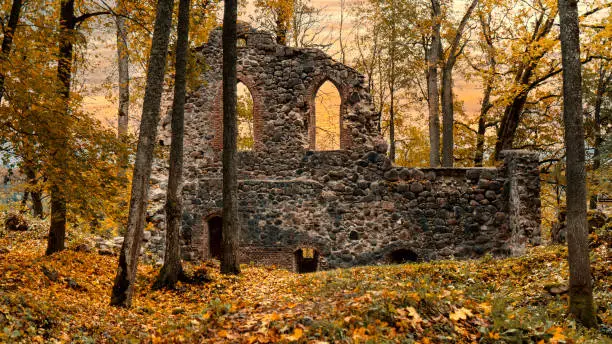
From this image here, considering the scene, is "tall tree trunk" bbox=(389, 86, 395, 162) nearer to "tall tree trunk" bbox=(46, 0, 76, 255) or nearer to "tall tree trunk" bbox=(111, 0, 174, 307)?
"tall tree trunk" bbox=(46, 0, 76, 255)

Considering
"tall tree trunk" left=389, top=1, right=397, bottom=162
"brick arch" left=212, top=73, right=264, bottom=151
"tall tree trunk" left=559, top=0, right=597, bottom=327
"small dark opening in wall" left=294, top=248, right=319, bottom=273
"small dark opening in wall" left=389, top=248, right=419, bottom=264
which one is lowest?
"small dark opening in wall" left=294, top=248, right=319, bottom=273

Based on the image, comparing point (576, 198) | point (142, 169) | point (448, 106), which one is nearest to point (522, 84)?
point (448, 106)

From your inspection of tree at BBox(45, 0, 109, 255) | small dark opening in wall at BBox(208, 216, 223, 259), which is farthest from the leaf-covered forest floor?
small dark opening in wall at BBox(208, 216, 223, 259)

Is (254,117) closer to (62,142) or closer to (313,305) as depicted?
(62,142)

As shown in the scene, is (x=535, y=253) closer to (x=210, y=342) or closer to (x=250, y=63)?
(x=210, y=342)

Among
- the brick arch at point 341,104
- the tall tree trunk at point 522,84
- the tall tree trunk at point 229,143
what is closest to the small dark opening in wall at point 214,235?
the brick arch at point 341,104

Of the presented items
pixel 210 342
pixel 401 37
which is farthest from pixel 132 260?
pixel 401 37

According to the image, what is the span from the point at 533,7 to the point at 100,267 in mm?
16589

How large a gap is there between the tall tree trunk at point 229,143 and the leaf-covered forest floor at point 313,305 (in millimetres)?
577

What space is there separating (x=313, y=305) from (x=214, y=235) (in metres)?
10.0

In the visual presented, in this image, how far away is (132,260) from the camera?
365 inches

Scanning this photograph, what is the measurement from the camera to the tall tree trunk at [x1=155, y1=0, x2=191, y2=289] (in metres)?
10.8

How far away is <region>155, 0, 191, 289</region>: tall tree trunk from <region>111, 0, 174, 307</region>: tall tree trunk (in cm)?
145

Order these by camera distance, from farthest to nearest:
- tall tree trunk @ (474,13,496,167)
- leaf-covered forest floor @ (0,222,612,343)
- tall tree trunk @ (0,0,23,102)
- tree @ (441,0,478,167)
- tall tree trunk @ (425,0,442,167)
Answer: tall tree trunk @ (474,13,496,167), tall tree trunk @ (425,0,442,167), tree @ (441,0,478,167), tall tree trunk @ (0,0,23,102), leaf-covered forest floor @ (0,222,612,343)
